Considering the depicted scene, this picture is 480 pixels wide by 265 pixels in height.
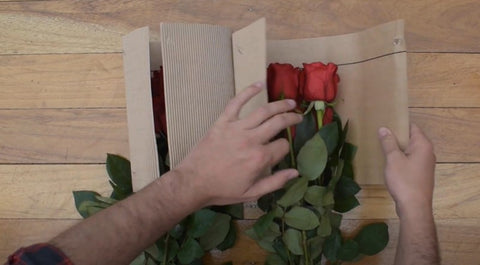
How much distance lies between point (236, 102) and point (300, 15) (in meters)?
0.34

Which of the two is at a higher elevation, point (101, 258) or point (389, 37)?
point (389, 37)

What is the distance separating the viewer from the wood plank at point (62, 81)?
83 centimetres

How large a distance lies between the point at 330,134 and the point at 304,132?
0.04m

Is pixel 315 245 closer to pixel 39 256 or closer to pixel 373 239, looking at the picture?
pixel 373 239

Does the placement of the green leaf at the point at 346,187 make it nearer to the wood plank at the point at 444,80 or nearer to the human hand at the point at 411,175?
the human hand at the point at 411,175

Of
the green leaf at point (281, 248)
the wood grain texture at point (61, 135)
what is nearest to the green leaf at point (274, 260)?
the green leaf at point (281, 248)

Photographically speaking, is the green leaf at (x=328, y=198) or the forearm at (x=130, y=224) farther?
the green leaf at (x=328, y=198)

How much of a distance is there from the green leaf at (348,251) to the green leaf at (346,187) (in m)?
0.08

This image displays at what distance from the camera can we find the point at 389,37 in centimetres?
63

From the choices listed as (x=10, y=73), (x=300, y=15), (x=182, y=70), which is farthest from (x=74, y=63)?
(x=300, y=15)

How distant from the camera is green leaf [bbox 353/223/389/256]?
0.71 metres

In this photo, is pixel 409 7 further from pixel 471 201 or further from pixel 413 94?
pixel 471 201

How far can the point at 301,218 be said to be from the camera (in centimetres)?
63

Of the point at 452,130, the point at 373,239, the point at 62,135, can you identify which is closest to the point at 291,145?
the point at 373,239
